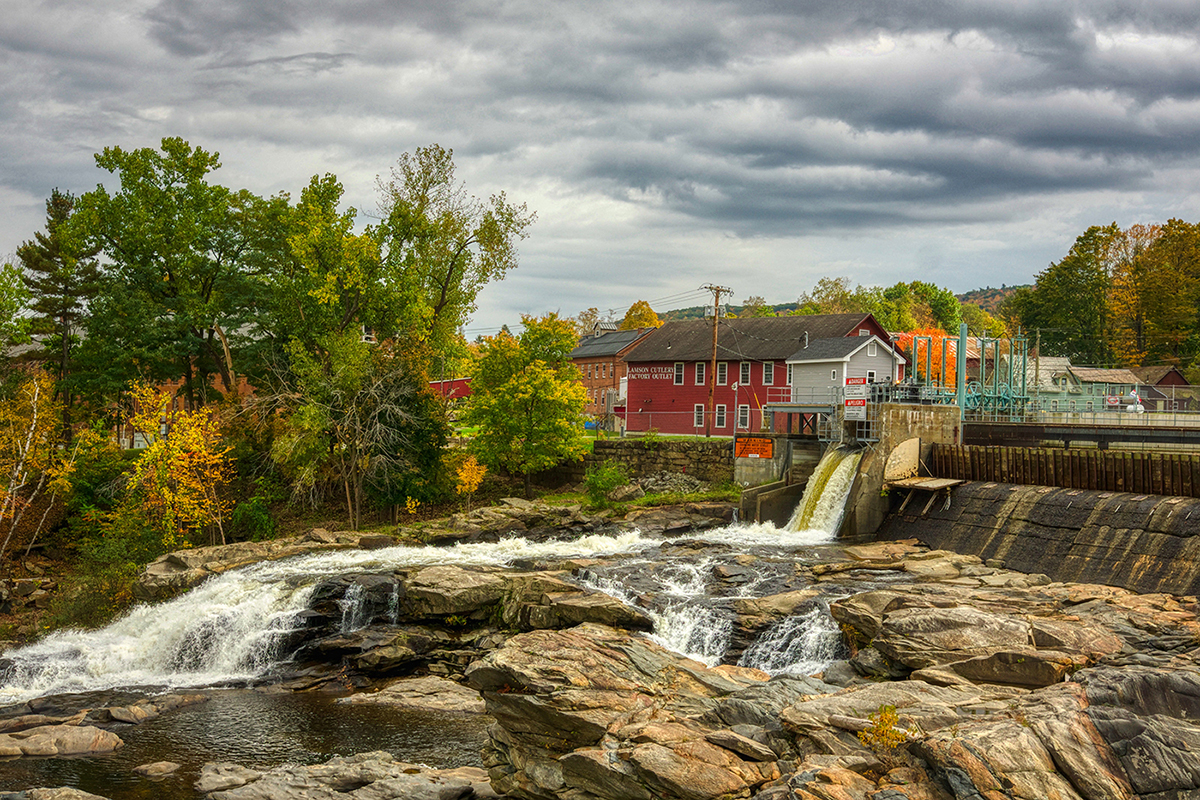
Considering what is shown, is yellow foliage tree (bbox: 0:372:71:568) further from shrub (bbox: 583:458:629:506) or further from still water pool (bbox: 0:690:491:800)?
shrub (bbox: 583:458:629:506)

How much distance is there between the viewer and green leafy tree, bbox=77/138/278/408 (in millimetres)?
37531

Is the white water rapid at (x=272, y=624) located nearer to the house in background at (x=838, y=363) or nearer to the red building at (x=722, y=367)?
the house in background at (x=838, y=363)

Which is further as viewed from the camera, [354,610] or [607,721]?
[354,610]

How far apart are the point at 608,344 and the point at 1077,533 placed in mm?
52265

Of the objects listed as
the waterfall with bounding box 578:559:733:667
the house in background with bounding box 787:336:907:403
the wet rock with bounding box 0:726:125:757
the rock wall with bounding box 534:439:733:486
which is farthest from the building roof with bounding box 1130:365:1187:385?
the wet rock with bounding box 0:726:125:757

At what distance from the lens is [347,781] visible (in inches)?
519

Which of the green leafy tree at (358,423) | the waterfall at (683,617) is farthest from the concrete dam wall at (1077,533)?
the green leafy tree at (358,423)

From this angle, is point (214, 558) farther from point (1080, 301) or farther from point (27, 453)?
Result: point (1080, 301)

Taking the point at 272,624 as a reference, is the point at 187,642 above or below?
below

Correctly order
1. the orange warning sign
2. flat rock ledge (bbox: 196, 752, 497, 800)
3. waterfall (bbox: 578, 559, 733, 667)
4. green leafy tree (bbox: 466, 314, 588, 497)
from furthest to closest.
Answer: green leafy tree (bbox: 466, 314, 588, 497), the orange warning sign, waterfall (bbox: 578, 559, 733, 667), flat rock ledge (bbox: 196, 752, 497, 800)

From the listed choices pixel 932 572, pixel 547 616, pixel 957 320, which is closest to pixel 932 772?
pixel 547 616

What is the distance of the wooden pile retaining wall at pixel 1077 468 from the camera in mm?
21922

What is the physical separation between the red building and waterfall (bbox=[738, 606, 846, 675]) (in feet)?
93.6

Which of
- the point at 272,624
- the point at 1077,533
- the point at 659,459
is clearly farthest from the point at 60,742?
the point at 659,459
